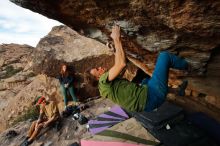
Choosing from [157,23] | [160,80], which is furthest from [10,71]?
[160,80]

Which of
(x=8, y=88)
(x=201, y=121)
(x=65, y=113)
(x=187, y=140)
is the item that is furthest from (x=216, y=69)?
(x=8, y=88)

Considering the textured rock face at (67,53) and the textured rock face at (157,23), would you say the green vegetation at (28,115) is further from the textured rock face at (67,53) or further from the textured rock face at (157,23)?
the textured rock face at (157,23)

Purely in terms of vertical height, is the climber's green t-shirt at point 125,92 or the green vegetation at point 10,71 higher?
the climber's green t-shirt at point 125,92

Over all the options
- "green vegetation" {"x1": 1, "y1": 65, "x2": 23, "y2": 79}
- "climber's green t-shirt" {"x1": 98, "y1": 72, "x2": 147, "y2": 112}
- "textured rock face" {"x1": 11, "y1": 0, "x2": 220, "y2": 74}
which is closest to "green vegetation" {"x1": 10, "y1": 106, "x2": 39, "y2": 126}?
"textured rock face" {"x1": 11, "y1": 0, "x2": 220, "y2": 74}

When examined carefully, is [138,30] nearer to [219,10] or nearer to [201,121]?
[219,10]

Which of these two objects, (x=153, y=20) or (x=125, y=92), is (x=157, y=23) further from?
(x=125, y=92)

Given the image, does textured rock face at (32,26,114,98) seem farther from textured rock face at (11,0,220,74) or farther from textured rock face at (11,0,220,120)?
textured rock face at (11,0,220,74)

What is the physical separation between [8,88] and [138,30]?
17733 mm

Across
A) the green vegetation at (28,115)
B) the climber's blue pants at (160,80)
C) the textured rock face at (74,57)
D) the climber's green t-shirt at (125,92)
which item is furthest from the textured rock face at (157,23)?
the green vegetation at (28,115)

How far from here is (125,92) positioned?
443 cm

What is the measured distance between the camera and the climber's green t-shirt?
4348 mm

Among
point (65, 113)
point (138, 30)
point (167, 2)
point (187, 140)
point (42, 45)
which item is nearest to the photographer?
point (167, 2)

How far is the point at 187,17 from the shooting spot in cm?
413

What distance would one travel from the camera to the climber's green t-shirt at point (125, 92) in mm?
4348
